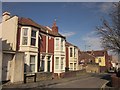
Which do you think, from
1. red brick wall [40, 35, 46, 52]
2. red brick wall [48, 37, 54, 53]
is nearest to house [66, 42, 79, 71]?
red brick wall [48, 37, 54, 53]

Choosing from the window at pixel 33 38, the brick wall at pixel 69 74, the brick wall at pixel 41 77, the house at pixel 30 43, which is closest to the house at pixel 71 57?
the brick wall at pixel 69 74

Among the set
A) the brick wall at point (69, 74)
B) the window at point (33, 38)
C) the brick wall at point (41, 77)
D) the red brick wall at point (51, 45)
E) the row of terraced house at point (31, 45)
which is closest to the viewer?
the brick wall at point (41, 77)

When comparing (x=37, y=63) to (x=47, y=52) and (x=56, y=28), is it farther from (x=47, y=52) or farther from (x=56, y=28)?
(x=56, y=28)

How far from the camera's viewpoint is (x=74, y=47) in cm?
4006

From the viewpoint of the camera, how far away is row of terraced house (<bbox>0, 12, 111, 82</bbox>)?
63.8 ft

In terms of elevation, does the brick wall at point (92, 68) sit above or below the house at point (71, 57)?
below

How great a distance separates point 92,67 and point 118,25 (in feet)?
120

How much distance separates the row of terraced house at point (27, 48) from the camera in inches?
766

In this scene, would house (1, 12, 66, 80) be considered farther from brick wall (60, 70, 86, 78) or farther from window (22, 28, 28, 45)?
brick wall (60, 70, 86, 78)

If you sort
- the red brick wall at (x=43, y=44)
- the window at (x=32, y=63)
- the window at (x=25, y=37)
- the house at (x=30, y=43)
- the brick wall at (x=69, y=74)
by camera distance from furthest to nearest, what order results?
the brick wall at (x=69, y=74) < the red brick wall at (x=43, y=44) < the window at (x=32, y=63) < the window at (x=25, y=37) < the house at (x=30, y=43)

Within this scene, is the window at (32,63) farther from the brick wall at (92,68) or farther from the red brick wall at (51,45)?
the brick wall at (92,68)

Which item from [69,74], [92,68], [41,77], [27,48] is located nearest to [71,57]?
[69,74]

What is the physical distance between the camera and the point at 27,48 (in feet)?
78.1

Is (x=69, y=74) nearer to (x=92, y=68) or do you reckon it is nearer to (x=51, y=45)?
(x=51, y=45)
